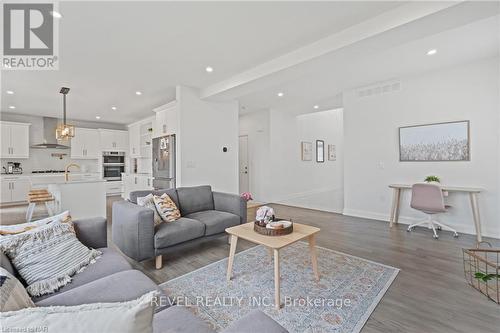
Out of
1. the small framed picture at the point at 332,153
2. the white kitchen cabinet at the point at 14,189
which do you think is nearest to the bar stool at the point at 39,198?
the white kitchen cabinet at the point at 14,189

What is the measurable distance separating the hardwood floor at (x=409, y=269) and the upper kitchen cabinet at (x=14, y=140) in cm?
664

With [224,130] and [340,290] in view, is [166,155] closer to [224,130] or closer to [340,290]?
[224,130]

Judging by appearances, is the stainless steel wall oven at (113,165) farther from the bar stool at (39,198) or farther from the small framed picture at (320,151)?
the small framed picture at (320,151)

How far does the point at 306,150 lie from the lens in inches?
295

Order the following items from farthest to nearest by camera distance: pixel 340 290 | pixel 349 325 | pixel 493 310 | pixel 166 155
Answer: pixel 166 155 < pixel 340 290 < pixel 493 310 < pixel 349 325

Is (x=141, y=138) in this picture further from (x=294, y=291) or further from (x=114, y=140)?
(x=294, y=291)

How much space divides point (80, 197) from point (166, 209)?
2.45 m

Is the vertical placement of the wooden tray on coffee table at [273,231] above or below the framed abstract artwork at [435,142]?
below

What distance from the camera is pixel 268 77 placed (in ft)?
11.7

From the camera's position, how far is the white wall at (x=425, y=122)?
3469 mm

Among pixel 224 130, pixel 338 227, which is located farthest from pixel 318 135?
pixel 338 227

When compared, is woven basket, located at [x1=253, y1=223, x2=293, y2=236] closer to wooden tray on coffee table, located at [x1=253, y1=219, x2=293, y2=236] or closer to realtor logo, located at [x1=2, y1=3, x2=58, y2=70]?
wooden tray on coffee table, located at [x1=253, y1=219, x2=293, y2=236]

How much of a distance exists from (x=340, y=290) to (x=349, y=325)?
0.44 meters

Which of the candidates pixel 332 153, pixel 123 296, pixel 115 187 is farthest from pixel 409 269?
pixel 115 187
